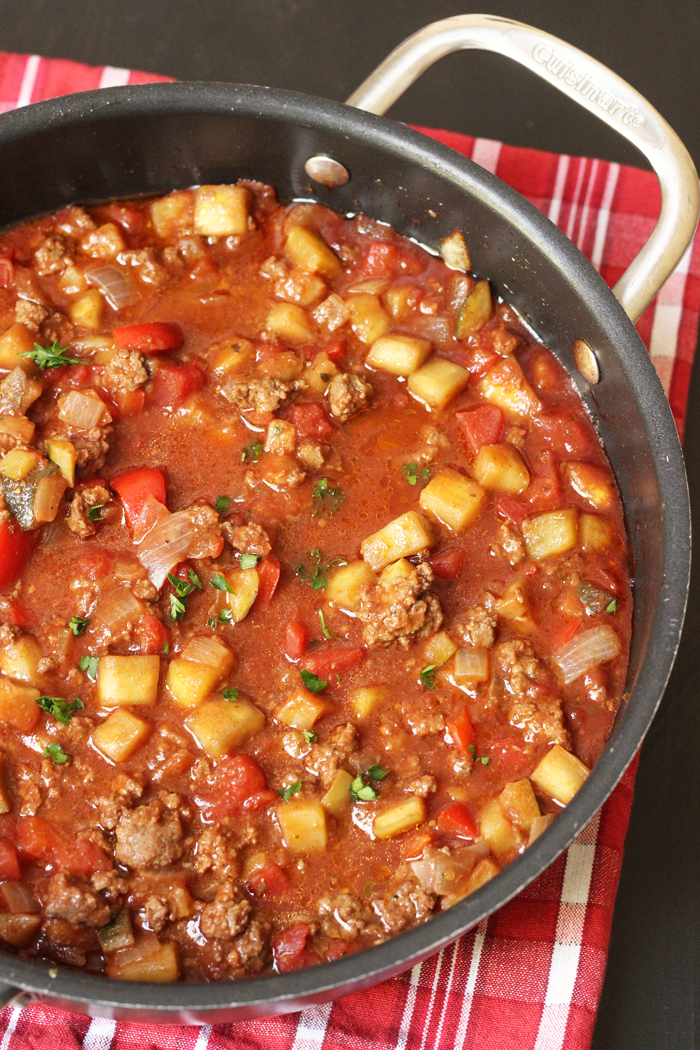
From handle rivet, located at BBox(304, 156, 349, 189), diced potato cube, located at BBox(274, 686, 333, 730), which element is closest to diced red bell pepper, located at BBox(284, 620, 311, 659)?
diced potato cube, located at BBox(274, 686, 333, 730)

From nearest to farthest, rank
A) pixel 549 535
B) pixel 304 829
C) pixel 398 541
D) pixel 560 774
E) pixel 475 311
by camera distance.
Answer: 1. pixel 304 829
2. pixel 560 774
3. pixel 398 541
4. pixel 549 535
5. pixel 475 311

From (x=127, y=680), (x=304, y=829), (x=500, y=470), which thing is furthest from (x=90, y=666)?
(x=500, y=470)

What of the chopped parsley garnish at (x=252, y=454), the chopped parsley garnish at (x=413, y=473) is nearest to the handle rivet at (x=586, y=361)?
the chopped parsley garnish at (x=413, y=473)

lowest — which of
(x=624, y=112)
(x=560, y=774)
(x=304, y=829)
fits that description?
(x=304, y=829)

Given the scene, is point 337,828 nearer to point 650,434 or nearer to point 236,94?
point 650,434

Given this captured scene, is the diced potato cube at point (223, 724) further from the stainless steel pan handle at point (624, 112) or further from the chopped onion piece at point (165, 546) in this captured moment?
the stainless steel pan handle at point (624, 112)

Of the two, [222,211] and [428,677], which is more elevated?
[222,211]

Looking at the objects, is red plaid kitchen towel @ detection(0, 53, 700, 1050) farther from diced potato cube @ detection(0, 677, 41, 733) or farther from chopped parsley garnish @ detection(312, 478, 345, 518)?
chopped parsley garnish @ detection(312, 478, 345, 518)

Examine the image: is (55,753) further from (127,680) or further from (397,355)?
(397,355)
